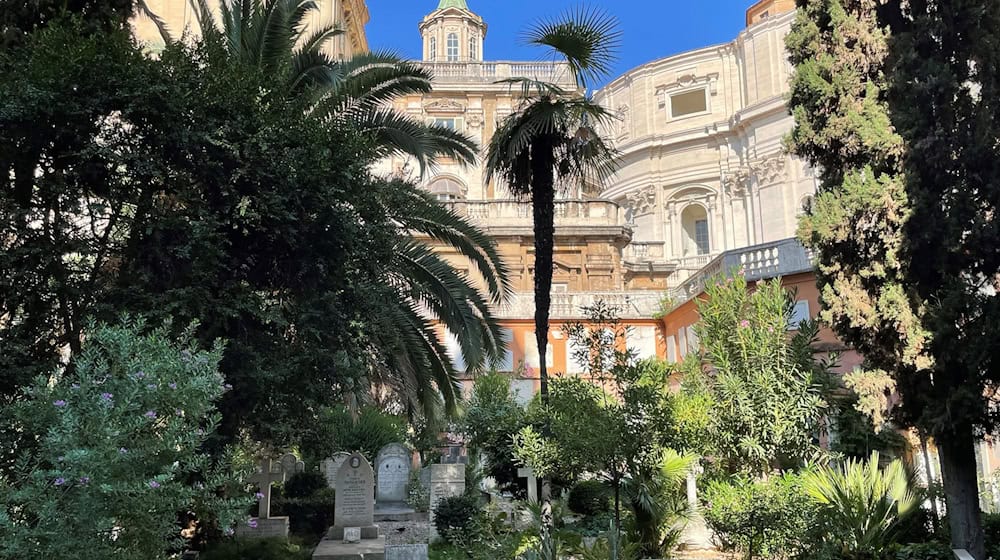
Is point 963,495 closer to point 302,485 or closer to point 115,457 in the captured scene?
point 115,457

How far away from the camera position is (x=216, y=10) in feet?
67.5

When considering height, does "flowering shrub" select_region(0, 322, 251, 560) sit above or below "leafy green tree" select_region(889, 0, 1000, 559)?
below

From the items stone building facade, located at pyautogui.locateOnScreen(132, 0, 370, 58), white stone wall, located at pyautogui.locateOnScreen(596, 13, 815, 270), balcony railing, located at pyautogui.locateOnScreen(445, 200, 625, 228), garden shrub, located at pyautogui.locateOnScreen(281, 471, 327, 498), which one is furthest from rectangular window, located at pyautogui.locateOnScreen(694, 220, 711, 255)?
garden shrub, located at pyautogui.locateOnScreen(281, 471, 327, 498)

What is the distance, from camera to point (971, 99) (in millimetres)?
8250

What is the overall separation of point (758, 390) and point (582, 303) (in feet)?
44.8

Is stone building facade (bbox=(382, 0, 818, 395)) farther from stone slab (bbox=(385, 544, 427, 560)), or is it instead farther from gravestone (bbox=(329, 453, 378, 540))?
stone slab (bbox=(385, 544, 427, 560))

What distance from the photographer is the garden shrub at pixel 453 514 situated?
12.2 meters

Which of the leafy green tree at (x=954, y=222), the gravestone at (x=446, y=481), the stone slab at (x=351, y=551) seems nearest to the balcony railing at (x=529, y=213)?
the gravestone at (x=446, y=481)

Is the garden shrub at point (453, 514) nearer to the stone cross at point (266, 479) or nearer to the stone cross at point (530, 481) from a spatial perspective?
the stone cross at point (530, 481)

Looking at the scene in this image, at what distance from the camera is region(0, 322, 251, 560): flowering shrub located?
4.83 meters

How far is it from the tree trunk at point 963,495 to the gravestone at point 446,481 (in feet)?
26.7

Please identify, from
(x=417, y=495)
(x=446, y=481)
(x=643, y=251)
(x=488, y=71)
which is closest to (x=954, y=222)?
(x=446, y=481)

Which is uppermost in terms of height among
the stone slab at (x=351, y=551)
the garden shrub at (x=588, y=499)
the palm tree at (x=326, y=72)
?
the palm tree at (x=326, y=72)

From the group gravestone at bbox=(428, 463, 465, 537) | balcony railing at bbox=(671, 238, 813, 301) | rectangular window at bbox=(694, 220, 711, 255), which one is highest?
rectangular window at bbox=(694, 220, 711, 255)
